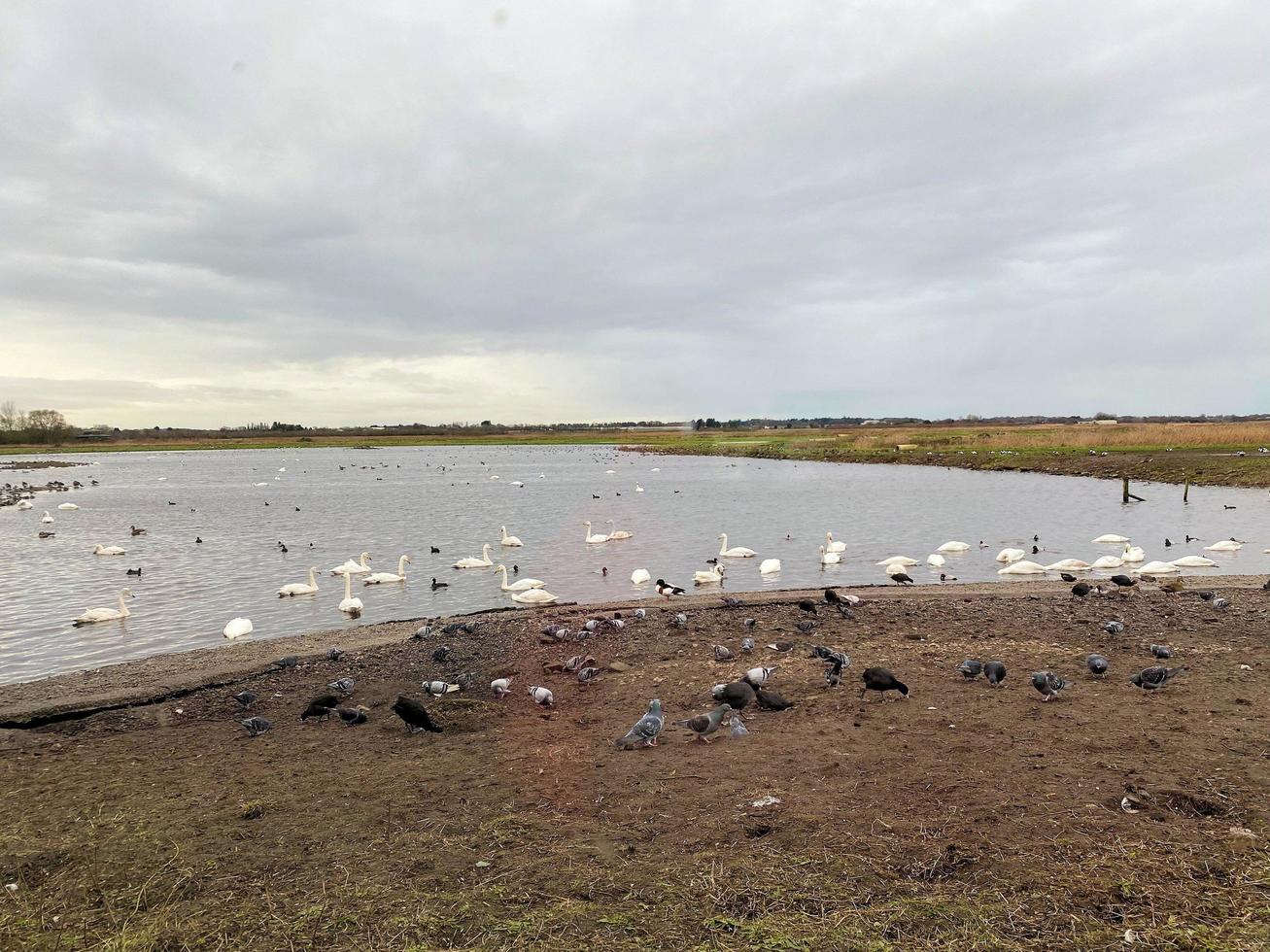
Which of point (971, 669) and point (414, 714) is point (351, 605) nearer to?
point (414, 714)

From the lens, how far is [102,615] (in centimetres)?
1750

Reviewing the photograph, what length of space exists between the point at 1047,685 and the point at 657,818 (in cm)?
515

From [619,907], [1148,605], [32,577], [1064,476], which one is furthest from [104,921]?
[1064,476]

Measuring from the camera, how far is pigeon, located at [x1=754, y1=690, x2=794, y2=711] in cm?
884


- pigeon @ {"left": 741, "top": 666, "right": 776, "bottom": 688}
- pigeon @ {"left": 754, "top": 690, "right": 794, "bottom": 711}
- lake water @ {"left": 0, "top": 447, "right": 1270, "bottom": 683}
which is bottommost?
lake water @ {"left": 0, "top": 447, "right": 1270, "bottom": 683}

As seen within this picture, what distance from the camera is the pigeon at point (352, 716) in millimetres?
9023

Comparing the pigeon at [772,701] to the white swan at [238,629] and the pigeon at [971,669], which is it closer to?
the pigeon at [971,669]

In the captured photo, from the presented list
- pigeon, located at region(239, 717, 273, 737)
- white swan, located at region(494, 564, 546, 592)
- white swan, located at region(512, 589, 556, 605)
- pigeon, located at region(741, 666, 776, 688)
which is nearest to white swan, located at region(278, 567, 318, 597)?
white swan, located at region(494, 564, 546, 592)

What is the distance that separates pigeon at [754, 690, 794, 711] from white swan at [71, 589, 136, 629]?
15.6 m

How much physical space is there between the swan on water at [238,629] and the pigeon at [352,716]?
7676 millimetres

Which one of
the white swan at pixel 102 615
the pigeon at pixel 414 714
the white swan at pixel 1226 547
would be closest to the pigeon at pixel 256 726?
the pigeon at pixel 414 714

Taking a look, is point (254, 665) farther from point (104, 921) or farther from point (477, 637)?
point (104, 921)

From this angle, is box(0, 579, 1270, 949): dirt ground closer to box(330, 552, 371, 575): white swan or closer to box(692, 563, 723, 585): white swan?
box(692, 563, 723, 585): white swan

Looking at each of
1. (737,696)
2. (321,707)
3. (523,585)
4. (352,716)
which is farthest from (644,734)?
(523,585)
